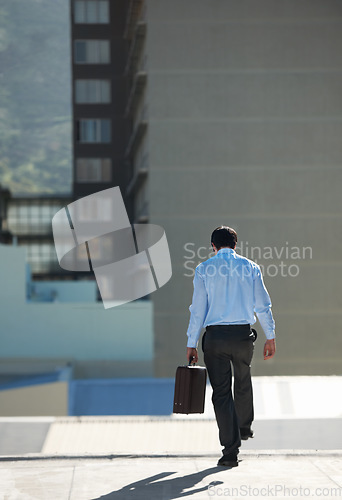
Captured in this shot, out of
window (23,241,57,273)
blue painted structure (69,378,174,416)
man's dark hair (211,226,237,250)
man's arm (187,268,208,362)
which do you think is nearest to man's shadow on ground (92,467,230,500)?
man's arm (187,268,208,362)

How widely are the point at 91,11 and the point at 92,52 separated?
2.60 meters

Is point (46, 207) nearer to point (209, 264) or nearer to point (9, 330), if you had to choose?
point (9, 330)

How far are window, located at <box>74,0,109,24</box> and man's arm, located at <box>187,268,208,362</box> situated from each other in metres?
49.9

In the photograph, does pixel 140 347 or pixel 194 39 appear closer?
pixel 140 347

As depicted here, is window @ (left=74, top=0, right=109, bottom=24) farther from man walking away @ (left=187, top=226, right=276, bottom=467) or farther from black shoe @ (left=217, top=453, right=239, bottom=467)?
black shoe @ (left=217, top=453, right=239, bottom=467)

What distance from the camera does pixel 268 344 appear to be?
5906 millimetres

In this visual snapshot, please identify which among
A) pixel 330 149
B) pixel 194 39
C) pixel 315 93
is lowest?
pixel 330 149

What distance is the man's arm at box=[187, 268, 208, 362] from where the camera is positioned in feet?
19.1

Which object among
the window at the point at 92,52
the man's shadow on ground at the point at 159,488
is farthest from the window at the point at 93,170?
the man's shadow on ground at the point at 159,488

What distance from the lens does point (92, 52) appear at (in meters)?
54.4

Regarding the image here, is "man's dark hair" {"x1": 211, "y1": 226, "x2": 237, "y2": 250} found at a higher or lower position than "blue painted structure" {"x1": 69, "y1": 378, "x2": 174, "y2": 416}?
higher

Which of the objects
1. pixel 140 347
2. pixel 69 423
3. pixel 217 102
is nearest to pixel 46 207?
pixel 217 102

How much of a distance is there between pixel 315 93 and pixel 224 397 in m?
29.9

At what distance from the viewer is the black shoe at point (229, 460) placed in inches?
228
